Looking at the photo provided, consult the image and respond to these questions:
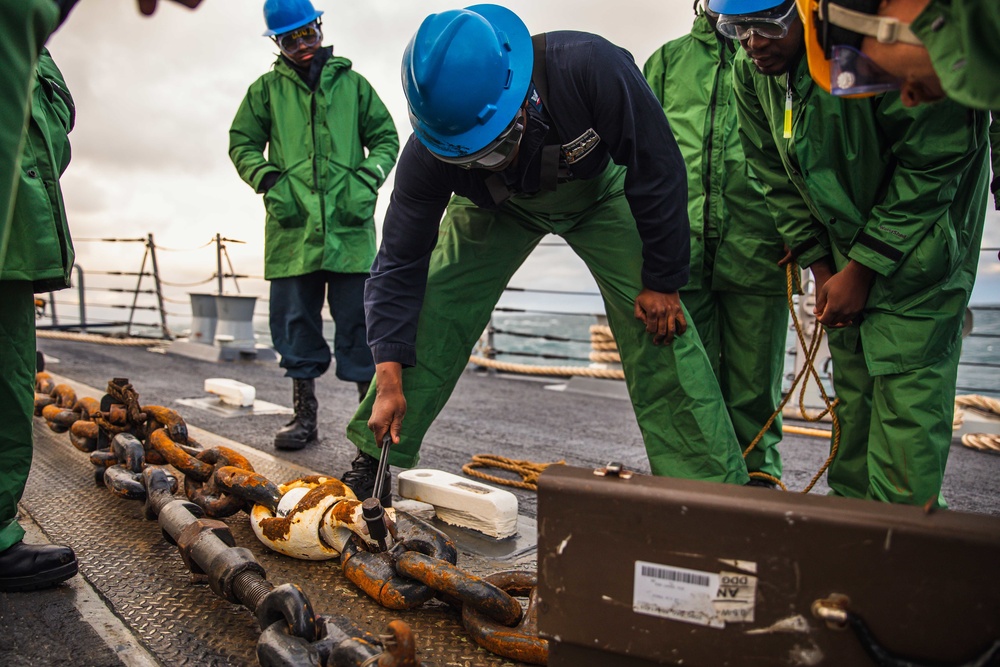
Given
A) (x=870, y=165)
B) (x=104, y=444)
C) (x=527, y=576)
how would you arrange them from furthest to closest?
(x=104, y=444)
(x=870, y=165)
(x=527, y=576)

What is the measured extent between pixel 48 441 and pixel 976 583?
3.20 metres

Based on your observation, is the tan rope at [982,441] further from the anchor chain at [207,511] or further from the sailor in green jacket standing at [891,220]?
the anchor chain at [207,511]

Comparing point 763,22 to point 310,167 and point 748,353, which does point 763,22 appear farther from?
point 310,167

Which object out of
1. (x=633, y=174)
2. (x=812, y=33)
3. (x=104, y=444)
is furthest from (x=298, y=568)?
(x=812, y=33)

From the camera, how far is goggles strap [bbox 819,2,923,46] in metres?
0.83

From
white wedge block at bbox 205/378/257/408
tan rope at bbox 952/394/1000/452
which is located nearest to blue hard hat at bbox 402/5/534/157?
white wedge block at bbox 205/378/257/408

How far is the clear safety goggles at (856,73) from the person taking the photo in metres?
0.93

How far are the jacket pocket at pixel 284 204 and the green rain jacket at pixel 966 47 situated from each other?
2822 mm

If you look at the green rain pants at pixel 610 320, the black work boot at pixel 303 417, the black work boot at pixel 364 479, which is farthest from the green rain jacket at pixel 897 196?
the black work boot at pixel 303 417

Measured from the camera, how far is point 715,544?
940mm

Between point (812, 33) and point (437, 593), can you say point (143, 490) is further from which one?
point (812, 33)

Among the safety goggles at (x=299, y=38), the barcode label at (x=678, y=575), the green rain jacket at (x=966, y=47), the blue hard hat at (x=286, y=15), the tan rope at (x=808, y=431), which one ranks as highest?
the blue hard hat at (x=286, y=15)

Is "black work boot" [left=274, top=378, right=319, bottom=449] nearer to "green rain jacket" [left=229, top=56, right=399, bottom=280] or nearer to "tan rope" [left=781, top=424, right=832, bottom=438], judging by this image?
"green rain jacket" [left=229, top=56, right=399, bottom=280]

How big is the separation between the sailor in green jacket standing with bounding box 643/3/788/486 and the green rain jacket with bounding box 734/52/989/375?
1.62 feet
